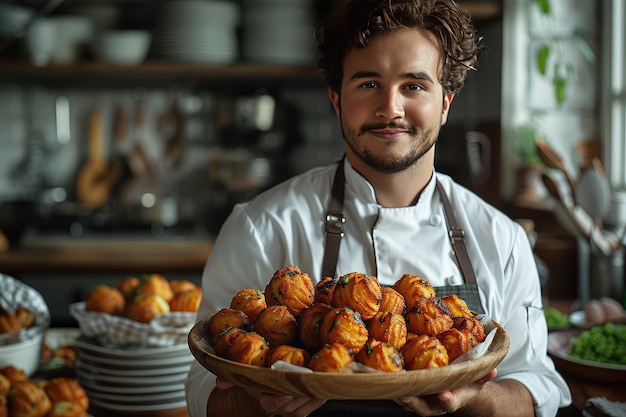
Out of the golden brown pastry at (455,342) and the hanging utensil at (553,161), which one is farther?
the hanging utensil at (553,161)

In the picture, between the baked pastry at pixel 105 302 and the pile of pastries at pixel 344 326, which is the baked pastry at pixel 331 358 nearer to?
the pile of pastries at pixel 344 326

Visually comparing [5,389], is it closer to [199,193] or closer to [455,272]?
[455,272]

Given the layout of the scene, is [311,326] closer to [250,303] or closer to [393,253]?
[250,303]

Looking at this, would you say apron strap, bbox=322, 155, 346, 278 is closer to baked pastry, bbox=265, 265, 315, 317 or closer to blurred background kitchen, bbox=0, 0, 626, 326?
baked pastry, bbox=265, 265, 315, 317

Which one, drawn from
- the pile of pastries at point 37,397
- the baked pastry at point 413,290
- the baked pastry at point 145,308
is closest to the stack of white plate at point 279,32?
the baked pastry at point 145,308

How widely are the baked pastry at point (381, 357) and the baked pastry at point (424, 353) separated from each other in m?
0.01

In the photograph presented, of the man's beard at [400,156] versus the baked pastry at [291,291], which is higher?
the man's beard at [400,156]

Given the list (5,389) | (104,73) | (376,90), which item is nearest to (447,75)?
(376,90)

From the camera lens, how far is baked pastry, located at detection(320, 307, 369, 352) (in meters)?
0.96

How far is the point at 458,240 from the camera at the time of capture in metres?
1.54

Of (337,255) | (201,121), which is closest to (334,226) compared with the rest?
(337,255)

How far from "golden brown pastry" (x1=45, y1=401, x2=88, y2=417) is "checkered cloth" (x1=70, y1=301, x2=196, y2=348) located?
0.19 m

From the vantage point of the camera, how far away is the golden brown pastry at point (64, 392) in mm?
1372

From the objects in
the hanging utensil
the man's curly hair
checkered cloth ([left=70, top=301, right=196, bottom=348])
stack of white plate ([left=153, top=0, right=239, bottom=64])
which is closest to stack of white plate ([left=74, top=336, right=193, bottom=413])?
checkered cloth ([left=70, top=301, right=196, bottom=348])
